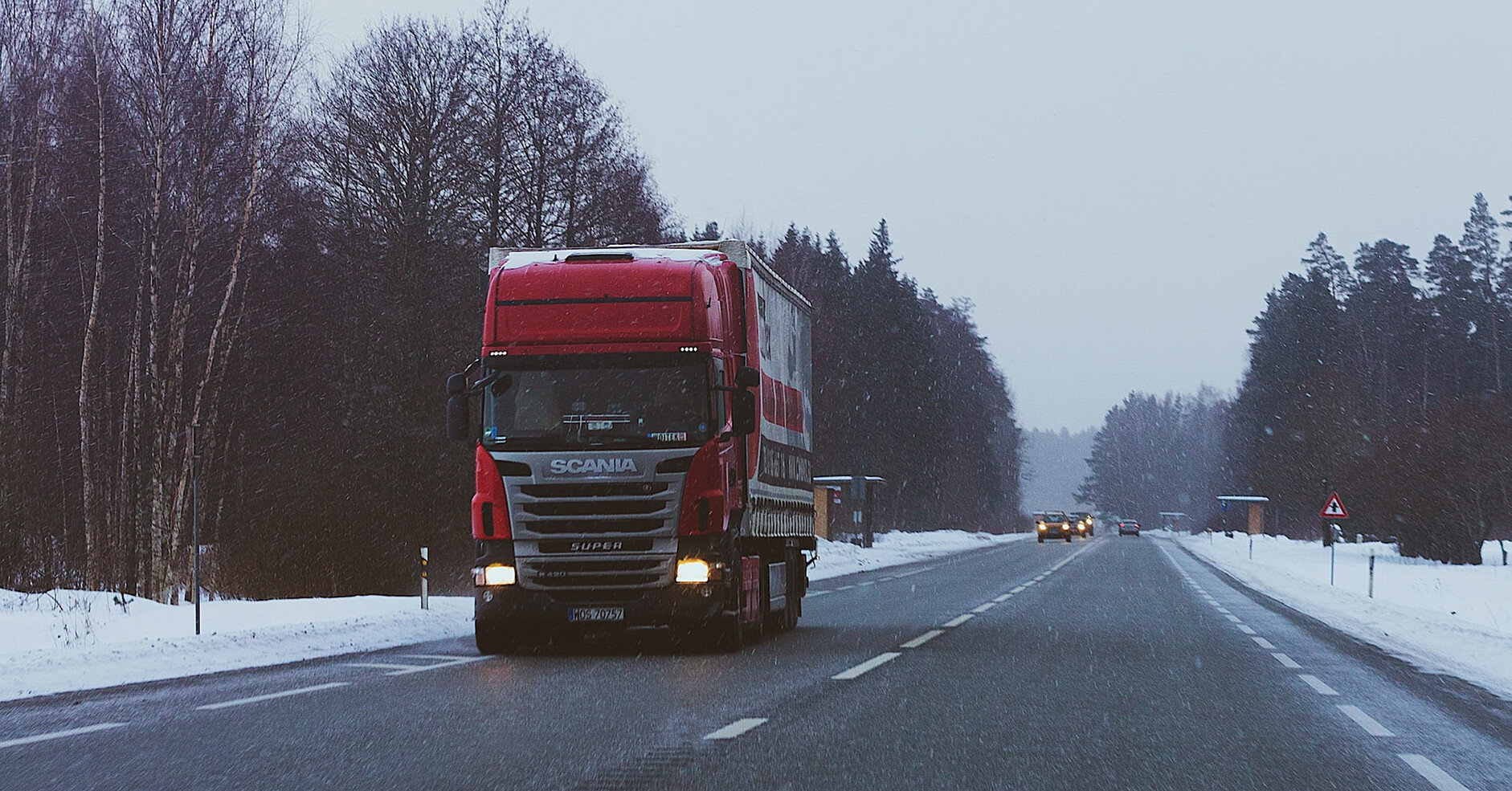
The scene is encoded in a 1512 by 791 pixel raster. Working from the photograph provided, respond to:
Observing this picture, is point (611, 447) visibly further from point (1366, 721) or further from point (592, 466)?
point (1366, 721)

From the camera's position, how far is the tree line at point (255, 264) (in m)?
24.5

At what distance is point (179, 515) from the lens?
25.9m

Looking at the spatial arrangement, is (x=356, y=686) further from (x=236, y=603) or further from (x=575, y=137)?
(x=575, y=137)

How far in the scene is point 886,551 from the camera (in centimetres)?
6050

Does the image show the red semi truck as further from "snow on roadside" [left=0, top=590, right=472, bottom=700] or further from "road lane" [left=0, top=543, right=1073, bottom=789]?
"snow on roadside" [left=0, top=590, right=472, bottom=700]

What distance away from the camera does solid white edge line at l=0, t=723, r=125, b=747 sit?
26.2 ft

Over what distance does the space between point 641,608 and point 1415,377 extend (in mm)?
98079

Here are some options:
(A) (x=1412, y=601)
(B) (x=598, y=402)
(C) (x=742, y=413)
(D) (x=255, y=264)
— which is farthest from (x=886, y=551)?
(B) (x=598, y=402)

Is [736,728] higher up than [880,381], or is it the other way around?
[880,381]

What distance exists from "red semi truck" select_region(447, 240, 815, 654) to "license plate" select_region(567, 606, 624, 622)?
0.05 feet

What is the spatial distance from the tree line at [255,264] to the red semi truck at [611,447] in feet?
27.1

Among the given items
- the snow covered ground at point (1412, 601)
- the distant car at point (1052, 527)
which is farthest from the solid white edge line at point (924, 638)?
the distant car at point (1052, 527)

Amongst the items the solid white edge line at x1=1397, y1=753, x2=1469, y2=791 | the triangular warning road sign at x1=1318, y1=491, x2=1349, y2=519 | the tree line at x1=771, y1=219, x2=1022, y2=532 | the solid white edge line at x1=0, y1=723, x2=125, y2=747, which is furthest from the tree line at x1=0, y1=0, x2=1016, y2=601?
the tree line at x1=771, y1=219, x2=1022, y2=532

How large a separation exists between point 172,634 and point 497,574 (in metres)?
4.20
